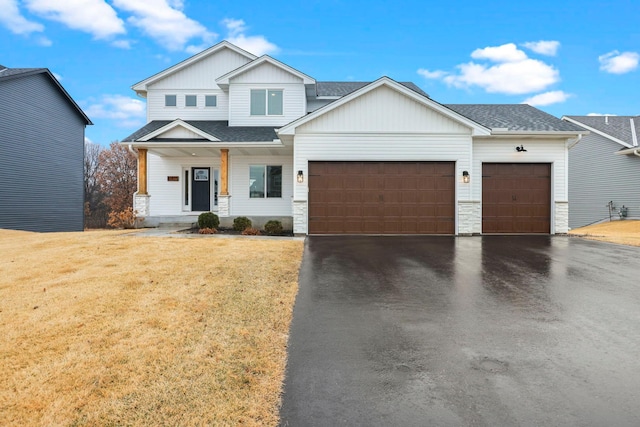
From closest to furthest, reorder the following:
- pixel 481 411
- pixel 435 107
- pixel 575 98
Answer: pixel 481 411 < pixel 435 107 < pixel 575 98

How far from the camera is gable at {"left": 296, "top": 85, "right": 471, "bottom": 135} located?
13461 millimetres

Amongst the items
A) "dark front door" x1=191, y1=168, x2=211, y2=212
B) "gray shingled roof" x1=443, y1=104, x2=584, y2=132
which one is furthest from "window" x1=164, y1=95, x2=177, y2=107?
"gray shingled roof" x1=443, y1=104, x2=584, y2=132

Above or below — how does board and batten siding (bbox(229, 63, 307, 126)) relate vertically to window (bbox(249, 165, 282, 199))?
above

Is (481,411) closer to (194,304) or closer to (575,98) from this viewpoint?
(194,304)

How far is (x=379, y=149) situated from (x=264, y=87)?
297 inches

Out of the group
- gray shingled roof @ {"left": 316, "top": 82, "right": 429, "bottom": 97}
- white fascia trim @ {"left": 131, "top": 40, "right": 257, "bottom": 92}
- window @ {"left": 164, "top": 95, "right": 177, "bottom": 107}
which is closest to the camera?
white fascia trim @ {"left": 131, "top": 40, "right": 257, "bottom": 92}

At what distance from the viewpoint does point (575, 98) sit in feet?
105

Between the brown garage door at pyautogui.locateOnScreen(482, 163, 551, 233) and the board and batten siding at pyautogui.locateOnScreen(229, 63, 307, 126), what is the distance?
9.28m

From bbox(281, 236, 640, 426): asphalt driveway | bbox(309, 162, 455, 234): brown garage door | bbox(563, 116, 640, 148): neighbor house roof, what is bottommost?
bbox(281, 236, 640, 426): asphalt driveway

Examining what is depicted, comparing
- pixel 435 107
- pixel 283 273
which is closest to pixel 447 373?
pixel 283 273

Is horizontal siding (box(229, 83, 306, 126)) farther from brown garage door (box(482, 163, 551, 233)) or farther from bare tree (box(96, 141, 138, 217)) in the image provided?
bare tree (box(96, 141, 138, 217))

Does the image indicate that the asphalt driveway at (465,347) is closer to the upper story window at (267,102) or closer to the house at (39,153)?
the upper story window at (267,102)

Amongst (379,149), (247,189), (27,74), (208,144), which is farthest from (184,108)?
(379,149)

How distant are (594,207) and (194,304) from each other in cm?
2546
